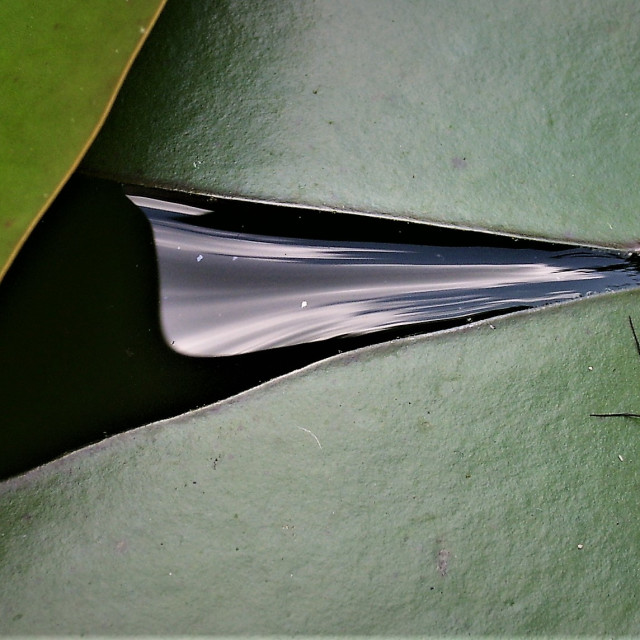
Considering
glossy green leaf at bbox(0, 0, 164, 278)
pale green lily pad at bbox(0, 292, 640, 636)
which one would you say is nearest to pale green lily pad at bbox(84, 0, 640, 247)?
glossy green leaf at bbox(0, 0, 164, 278)

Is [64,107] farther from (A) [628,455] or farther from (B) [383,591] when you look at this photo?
(A) [628,455]

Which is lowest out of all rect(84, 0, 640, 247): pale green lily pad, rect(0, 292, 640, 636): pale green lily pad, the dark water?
rect(0, 292, 640, 636): pale green lily pad

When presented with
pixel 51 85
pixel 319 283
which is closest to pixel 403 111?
pixel 319 283

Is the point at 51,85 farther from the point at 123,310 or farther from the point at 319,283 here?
the point at 319,283

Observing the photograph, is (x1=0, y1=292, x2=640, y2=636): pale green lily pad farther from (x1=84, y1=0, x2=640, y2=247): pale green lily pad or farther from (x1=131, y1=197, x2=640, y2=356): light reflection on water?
(x1=84, y1=0, x2=640, y2=247): pale green lily pad

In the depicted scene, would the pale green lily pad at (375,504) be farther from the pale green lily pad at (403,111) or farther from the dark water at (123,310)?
the pale green lily pad at (403,111)

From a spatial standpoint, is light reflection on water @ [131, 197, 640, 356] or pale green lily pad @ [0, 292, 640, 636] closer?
pale green lily pad @ [0, 292, 640, 636]

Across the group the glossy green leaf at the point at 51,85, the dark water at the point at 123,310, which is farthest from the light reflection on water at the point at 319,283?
the glossy green leaf at the point at 51,85
